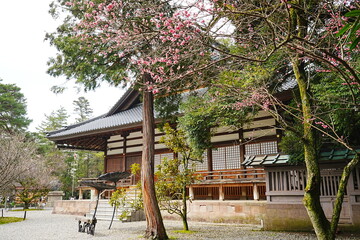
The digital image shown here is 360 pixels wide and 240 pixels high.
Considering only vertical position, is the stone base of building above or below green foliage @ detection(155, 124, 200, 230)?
below

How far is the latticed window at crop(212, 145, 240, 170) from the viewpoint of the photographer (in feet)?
38.5

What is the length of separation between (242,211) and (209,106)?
12.5ft

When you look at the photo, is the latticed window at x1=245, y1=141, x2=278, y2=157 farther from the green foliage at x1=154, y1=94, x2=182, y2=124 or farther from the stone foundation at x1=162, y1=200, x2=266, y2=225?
the green foliage at x1=154, y1=94, x2=182, y2=124

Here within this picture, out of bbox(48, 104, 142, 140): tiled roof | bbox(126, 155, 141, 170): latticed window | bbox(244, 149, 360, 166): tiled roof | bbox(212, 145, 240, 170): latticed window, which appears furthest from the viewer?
bbox(126, 155, 141, 170): latticed window

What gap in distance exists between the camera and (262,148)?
36.3 ft

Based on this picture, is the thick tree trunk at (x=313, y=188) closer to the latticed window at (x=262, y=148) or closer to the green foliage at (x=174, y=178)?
the green foliage at (x=174, y=178)

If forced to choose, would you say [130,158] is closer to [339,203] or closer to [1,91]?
[339,203]

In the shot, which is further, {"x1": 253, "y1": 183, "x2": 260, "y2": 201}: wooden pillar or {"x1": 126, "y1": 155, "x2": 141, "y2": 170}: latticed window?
{"x1": 126, "y1": 155, "x2": 141, "y2": 170}: latticed window

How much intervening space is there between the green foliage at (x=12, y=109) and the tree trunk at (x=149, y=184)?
2826 cm

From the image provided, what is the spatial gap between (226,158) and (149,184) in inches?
228

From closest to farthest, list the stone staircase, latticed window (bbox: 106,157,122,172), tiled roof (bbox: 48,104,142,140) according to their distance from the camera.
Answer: the stone staircase, tiled roof (bbox: 48,104,142,140), latticed window (bbox: 106,157,122,172)

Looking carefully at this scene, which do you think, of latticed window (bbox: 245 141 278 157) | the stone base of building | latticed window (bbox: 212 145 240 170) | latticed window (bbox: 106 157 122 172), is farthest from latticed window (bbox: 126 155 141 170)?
latticed window (bbox: 245 141 278 157)

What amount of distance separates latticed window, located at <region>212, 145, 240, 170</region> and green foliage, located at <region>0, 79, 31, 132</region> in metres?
26.1

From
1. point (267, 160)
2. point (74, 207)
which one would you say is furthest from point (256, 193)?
point (74, 207)
